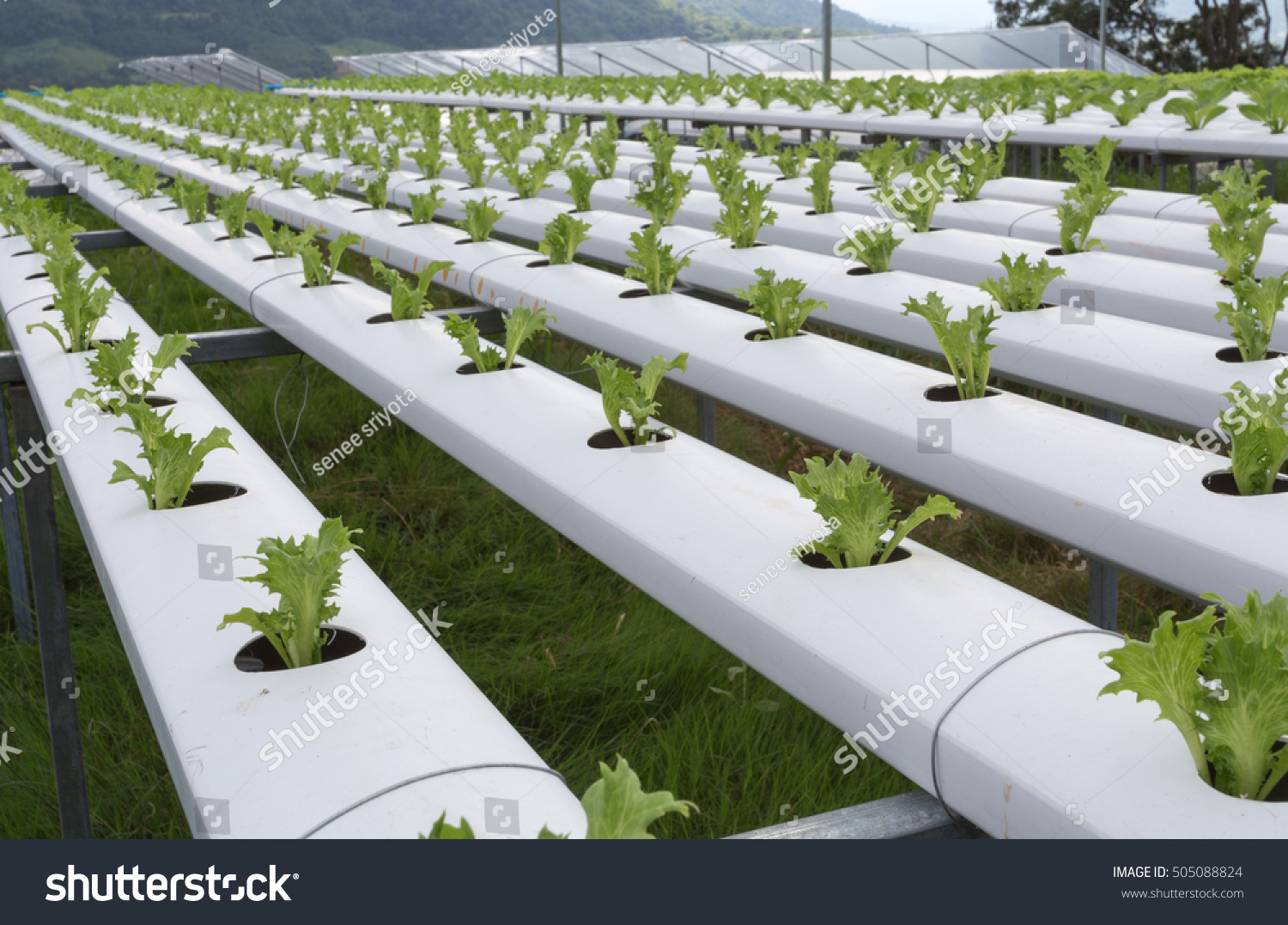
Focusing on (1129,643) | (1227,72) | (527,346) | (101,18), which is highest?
(101,18)

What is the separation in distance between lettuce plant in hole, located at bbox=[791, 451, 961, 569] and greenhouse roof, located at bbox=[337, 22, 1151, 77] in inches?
654

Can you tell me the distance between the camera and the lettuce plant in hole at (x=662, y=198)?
5090 mm

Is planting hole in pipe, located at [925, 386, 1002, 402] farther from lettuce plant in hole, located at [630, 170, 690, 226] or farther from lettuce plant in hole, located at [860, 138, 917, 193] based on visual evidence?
lettuce plant in hole, located at [860, 138, 917, 193]

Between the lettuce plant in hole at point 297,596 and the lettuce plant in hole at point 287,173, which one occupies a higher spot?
the lettuce plant in hole at point 287,173

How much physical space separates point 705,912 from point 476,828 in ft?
0.98

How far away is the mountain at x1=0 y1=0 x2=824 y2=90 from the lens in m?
59.2

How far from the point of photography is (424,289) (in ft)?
12.8

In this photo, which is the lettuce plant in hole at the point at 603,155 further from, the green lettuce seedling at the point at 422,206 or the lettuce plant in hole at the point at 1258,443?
the lettuce plant in hole at the point at 1258,443

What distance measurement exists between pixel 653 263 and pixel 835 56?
73.4ft

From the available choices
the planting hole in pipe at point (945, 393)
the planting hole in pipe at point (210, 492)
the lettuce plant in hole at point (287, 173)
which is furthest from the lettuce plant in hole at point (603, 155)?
the planting hole in pipe at point (210, 492)

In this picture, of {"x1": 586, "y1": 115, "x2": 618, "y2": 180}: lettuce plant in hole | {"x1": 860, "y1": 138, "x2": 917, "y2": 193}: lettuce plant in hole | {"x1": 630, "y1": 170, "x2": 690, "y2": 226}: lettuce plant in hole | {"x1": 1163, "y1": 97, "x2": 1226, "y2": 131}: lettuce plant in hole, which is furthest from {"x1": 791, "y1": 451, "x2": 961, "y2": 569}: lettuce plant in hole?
{"x1": 1163, "y1": 97, "x2": 1226, "y2": 131}: lettuce plant in hole

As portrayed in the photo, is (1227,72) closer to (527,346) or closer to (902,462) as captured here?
(527,346)

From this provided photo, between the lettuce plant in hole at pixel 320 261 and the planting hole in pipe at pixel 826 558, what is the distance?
2.82 m

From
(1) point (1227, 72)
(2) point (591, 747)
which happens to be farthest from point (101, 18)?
(2) point (591, 747)
